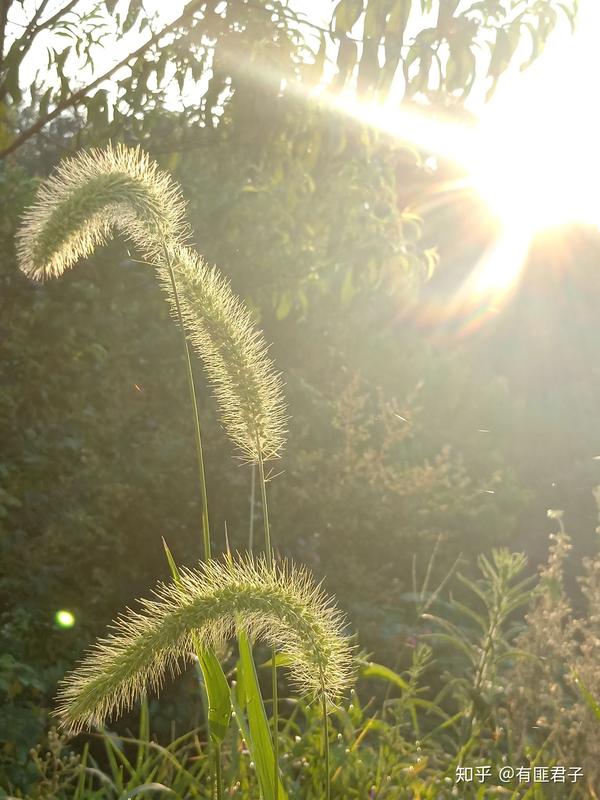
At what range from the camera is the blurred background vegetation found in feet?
10.6

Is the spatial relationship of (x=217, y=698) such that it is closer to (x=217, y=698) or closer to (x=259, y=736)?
(x=217, y=698)

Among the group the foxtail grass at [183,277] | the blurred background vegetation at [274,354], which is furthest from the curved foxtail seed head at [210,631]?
the blurred background vegetation at [274,354]

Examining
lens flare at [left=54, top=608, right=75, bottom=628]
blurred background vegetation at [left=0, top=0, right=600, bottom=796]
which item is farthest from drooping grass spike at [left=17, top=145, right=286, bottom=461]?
lens flare at [left=54, top=608, right=75, bottom=628]

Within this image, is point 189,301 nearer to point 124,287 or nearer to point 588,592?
point 588,592

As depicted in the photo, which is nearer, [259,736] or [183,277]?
[259,736]

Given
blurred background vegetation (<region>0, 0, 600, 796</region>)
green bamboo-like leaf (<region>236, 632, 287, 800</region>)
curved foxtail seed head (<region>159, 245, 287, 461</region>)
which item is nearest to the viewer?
green bamboo-like leaf (<region>236, 632, 287, 800</region>)

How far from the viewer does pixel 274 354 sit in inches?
255

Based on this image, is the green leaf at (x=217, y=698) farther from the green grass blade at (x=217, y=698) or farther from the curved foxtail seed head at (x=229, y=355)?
the curved foxtail seed head at (x=229, y=355)

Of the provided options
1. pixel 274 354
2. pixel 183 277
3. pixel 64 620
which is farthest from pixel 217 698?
pixel 274 354

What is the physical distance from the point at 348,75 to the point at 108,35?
3.93 feet

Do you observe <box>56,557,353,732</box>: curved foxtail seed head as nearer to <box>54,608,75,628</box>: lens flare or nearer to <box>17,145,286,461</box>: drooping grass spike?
<box>17,145,286,461</box>: drooping grass spike

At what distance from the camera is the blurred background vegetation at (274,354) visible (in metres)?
3.22

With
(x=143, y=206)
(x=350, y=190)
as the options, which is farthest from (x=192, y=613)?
(x=350, y=190)

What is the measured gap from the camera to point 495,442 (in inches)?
326
